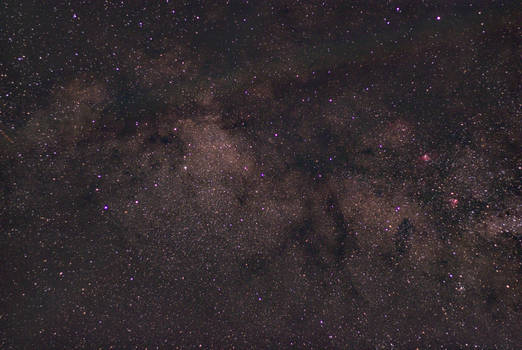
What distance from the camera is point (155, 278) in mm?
1925

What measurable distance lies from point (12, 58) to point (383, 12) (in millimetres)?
2623

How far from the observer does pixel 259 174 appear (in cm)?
190

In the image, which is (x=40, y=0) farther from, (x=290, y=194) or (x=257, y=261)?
(x=257, y=261)

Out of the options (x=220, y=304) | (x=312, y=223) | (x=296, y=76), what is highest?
(x=296, y=76)

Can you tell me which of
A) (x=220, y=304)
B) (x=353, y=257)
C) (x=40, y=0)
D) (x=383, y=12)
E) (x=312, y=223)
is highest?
(x=40, y=0)

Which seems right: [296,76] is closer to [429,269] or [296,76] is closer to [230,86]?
[230,86]

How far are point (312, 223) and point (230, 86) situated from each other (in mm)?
1135

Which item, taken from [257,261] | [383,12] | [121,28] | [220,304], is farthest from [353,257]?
[121,28]

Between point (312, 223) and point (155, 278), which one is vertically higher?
point (312, 223)

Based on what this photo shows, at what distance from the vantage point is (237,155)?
6.24 feet

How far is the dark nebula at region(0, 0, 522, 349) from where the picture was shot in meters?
1.86

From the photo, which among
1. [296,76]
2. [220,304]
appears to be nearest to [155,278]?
[220,304]

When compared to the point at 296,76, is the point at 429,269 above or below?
below

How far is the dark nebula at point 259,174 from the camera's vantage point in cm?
186
